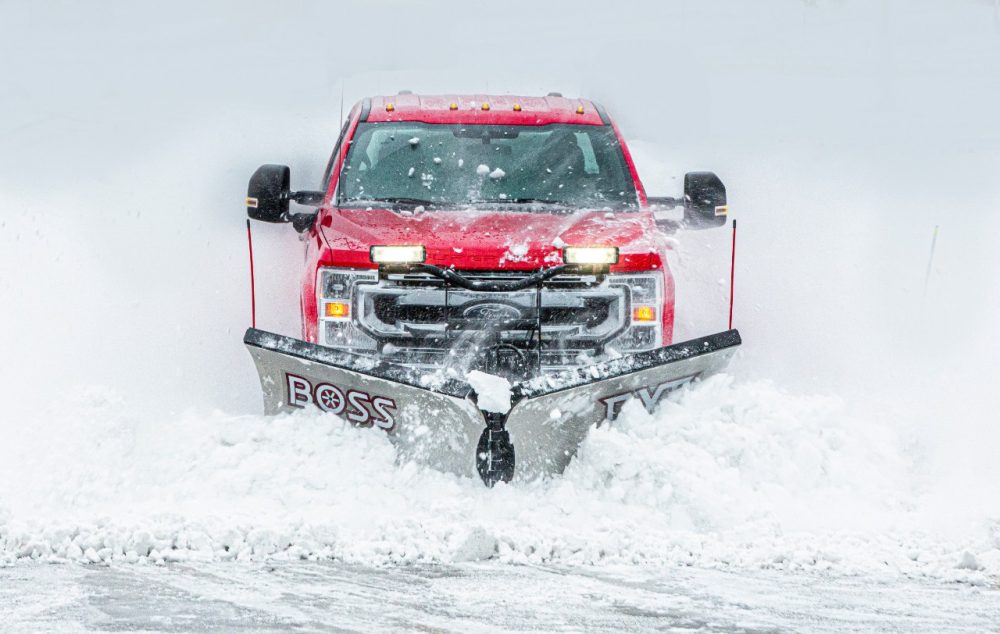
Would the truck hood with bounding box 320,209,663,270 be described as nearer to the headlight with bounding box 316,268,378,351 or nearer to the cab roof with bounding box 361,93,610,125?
the headlight with bounding box 316,268,378,351

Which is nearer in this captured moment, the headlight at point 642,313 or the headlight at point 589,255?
the headlight at point 589,255

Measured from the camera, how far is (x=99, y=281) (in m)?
7.48

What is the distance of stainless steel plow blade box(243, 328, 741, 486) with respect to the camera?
4.23m

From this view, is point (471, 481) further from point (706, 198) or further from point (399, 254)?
point (706, 198)

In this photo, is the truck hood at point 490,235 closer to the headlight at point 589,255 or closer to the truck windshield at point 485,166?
the headlight at point 589,255

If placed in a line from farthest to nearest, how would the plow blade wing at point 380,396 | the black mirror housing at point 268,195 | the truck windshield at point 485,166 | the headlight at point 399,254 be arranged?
1. the truck windshield at point 485,166
2. the black mirror housing at point 268,195
3. the headlight at point 399,254
4. the plow blade wing at point 380,396

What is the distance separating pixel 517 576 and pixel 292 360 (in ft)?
4.70

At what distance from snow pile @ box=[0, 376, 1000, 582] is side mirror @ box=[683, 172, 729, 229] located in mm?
966

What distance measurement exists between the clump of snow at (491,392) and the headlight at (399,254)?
25.0 inches

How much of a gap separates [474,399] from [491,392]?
7 centimetres

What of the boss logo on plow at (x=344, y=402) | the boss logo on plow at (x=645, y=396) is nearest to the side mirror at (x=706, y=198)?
the boss logo on plow at (x=645, y=396)

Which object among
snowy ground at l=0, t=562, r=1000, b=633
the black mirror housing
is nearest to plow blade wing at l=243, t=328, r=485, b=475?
snowy ground at l=0, t=562, r=1000, b=633

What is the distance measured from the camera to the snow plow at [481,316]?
4.31 meters

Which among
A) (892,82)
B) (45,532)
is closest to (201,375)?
(45,532)
